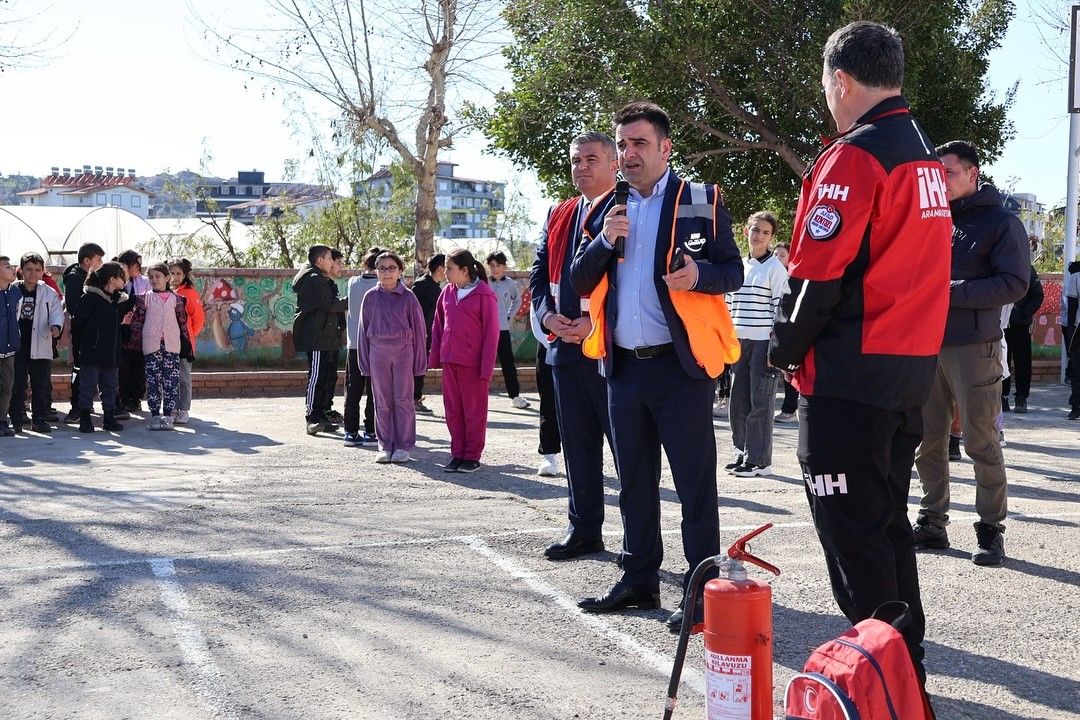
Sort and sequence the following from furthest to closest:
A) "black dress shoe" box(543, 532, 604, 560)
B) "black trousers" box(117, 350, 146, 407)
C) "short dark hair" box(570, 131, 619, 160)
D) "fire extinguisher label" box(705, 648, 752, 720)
Answer: "black trousers" box(117, 350, 146, 407) < "black dress shoe" box(543, 532, 604, 560) < "short dark hair" box(570, 131, 619, 160) < "fire extinguisher label" box(705, 648, 752, 720)

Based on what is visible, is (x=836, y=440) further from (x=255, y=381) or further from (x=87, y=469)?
(x=255, y=381)

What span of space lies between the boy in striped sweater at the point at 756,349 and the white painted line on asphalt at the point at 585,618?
10.6 ft

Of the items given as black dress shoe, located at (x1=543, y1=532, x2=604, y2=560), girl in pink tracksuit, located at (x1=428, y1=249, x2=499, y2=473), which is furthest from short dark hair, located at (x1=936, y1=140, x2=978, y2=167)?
girl in pink tracksuit, located at (x1=428, y1=249, x2=499, y2=473)

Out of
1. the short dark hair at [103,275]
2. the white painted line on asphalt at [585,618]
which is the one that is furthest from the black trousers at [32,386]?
the white painted line on asphalt at [585,618]

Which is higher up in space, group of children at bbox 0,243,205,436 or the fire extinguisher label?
group of children at bbox 0,243,205,436

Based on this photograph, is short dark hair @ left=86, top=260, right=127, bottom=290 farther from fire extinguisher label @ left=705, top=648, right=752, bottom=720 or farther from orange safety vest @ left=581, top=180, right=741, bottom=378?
fire extinguisher label @ left=705, top=648, right=752, bottom=720

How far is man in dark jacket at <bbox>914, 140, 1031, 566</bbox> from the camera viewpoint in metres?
6.07

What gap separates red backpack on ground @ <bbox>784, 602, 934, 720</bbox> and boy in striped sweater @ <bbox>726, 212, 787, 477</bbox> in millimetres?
5925

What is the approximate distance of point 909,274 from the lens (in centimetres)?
368

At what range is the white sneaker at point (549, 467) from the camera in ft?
30.0

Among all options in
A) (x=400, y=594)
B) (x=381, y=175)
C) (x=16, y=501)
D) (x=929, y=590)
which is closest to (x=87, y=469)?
(x=16, y=501)

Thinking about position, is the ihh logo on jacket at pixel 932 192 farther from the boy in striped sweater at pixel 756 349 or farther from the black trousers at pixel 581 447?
the boy in striped sweater at pixel 756 349

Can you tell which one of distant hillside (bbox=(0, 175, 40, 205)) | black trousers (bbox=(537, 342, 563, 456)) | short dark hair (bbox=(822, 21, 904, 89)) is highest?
distant hillside (bbox=(0, 175, 40, 205))

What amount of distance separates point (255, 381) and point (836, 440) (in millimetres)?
14096
